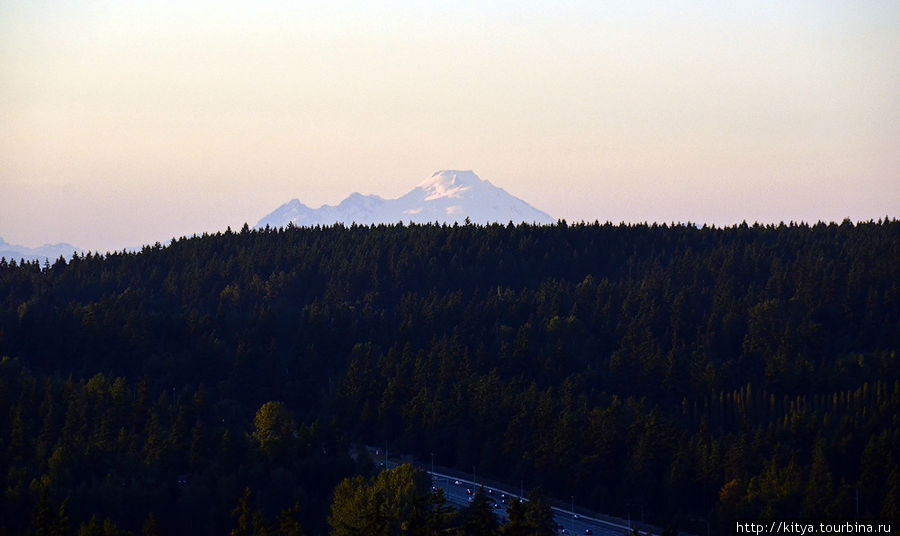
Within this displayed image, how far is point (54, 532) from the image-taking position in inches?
3214

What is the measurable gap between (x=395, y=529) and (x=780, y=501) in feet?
107

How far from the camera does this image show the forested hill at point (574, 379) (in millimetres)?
118688

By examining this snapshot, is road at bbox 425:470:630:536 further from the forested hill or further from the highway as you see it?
the forested hill

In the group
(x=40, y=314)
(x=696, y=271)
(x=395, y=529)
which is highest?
(x=696, y=271)

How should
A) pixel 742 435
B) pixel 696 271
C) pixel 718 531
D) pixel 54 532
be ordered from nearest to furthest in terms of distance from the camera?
pixel 54 532, pixel 718 531, pixel 742 435, pixel 696 271

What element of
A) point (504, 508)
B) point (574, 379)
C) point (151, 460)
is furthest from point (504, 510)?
point (574, 379)

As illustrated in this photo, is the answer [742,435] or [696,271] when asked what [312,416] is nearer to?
[742,435]

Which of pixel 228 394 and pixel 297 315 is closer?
pixel 228 394

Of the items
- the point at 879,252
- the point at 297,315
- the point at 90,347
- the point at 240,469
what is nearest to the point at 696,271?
the point at 879,252

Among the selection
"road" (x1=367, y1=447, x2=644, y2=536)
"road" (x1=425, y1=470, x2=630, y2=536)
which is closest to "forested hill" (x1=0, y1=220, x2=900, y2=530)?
"road" (x1=367, y1=447, x2=644, y2=536)

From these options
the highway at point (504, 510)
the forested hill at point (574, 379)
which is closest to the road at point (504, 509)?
the highway at point (504, 510)

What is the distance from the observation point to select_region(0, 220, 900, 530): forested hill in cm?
11869

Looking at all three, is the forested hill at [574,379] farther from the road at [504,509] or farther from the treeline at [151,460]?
the road at [504,509]

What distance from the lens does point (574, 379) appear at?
495 ft
